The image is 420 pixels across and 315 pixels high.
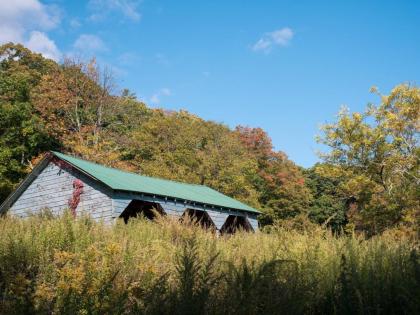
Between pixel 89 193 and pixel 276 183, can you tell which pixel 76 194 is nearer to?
pixel 89 193

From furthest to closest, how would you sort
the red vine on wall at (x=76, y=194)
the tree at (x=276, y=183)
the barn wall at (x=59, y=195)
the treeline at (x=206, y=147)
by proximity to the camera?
the tree at (x=276, y=183), the treeline at (x=206, y=147), the red vine on wall at (x=76, y=194), the barn wall at (x=59, y=195)

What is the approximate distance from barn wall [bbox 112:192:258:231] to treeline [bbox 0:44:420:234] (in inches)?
206

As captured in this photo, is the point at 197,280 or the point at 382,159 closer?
the point at 197,280

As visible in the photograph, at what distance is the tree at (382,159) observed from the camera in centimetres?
2277

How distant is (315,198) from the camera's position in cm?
5425

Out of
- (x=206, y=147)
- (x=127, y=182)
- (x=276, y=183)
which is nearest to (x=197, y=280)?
(x=127, y=182)

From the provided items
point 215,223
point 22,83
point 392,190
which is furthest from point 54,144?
point 392,190

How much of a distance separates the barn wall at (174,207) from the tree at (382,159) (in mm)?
6056

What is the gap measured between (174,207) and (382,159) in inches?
478

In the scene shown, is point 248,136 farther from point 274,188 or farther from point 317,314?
point 317,314

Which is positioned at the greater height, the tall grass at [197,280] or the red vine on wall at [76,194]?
the red vine on wall at [76,194]

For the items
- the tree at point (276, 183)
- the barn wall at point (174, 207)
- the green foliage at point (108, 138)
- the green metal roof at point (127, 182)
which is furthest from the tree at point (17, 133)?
the tree at point (276, 183)

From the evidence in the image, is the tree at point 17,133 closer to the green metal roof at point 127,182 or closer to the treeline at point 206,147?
the treeline at point 206,147

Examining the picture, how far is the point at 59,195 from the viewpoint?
19047 millimetres
